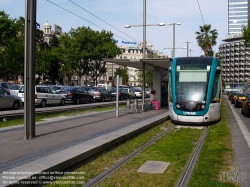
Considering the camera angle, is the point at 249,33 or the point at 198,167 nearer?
the point at 198,167

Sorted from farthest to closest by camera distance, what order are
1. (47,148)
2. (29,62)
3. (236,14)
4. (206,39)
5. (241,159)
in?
(236,14) → (206,39) → (29,62) → (241,159) → (47,148)

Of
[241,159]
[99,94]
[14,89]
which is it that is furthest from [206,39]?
[241,159]

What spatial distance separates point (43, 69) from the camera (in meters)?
63.8

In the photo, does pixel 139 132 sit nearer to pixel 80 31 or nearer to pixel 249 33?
pixel 249 33

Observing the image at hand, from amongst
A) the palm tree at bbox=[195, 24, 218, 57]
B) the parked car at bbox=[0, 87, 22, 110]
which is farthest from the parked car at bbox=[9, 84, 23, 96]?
the palm tree at bbox=[195, 24, 218, 57]

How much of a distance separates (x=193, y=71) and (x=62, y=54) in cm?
5378

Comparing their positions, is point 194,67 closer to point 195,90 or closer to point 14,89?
point 195,90

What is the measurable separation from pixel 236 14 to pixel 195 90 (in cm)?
16016

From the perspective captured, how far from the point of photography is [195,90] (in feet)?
53.6

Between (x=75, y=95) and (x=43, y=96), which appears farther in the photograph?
(x=75, y=95)

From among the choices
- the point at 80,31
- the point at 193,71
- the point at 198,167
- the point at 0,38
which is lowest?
the point at 198,167

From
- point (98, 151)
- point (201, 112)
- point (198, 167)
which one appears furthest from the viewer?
point (201, 112)

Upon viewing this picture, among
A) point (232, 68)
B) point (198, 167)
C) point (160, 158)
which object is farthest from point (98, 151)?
point (232, 68)

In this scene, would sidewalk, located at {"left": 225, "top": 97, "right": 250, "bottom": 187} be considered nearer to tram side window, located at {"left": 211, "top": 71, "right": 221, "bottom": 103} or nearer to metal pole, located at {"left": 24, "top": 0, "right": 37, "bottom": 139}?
tram side window, located at {"left": 211, "top": 71, "right": 221, "bottom": 103}
